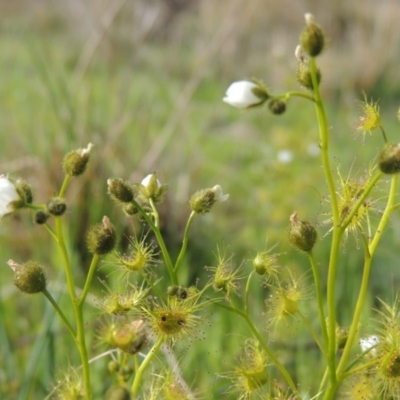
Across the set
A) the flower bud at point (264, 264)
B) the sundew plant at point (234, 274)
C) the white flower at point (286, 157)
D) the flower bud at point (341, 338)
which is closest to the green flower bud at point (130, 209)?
the sundew plant at point (234, 274)

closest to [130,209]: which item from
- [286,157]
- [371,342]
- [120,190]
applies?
[120,190]

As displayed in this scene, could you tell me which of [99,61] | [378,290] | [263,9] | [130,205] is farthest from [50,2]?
[130,205]

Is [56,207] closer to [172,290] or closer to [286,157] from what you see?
[172,290]

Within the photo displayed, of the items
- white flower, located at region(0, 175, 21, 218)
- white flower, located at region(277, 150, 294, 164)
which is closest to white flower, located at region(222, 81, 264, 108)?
white flower, located at region(0, 175, 21, 218)

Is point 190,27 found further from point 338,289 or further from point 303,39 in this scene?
point 303,39

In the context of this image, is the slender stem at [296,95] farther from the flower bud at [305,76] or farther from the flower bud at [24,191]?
the flower bud at [24,191]

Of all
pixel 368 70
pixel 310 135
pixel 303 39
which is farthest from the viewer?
pixel 368 70
